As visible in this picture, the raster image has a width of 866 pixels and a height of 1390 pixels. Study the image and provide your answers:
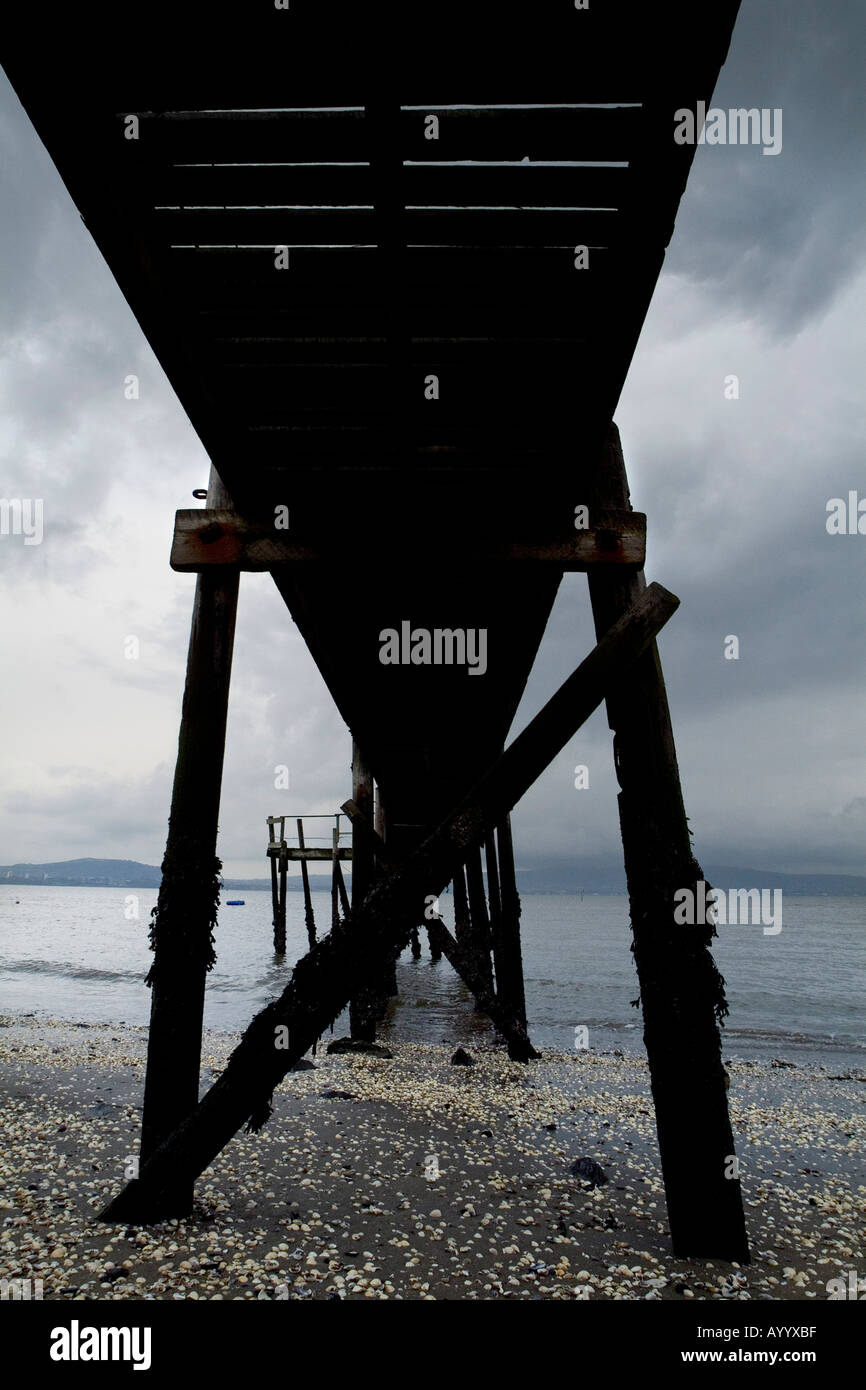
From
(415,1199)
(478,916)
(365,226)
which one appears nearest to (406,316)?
(365,226)

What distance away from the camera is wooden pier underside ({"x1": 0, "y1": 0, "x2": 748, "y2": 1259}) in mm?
1939

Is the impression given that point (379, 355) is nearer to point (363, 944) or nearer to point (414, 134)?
point (414, 134)

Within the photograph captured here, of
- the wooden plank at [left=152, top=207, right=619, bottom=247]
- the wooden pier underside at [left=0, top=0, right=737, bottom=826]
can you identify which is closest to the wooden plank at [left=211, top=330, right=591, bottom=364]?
the wooden pier underside at [left=0, top=0, right=737, bottom=826]

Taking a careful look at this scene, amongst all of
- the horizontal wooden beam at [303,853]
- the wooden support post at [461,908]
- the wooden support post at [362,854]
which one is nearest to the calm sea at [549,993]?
the wooden support post at [461,908]

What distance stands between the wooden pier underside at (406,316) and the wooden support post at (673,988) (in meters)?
0.01

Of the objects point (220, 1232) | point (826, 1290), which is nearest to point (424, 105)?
point (220, 1232)

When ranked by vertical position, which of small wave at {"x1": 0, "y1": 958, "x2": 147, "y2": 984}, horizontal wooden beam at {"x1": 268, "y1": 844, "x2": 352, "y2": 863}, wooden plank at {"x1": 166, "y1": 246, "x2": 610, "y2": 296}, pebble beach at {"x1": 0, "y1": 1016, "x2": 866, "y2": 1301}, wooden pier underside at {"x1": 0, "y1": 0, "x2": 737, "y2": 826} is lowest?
small wave at {"x1": 0, "y1": 958, "x2": 147, "y2": 984}

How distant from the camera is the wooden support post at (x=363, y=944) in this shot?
337 centimetres

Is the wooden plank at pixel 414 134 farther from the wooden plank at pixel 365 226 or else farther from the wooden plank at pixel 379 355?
the wooden plank at pixel 379 355

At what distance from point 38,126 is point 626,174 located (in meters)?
1.77

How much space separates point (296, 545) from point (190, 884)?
1.95 metres

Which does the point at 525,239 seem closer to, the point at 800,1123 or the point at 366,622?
the point at 366,622

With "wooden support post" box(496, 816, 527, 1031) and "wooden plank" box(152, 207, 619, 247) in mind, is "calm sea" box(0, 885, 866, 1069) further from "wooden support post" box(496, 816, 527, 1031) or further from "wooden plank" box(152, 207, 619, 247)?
"wooden plank" box(152, 207, 619, 247)

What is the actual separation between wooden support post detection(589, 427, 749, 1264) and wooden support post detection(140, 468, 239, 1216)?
7.13 ft
